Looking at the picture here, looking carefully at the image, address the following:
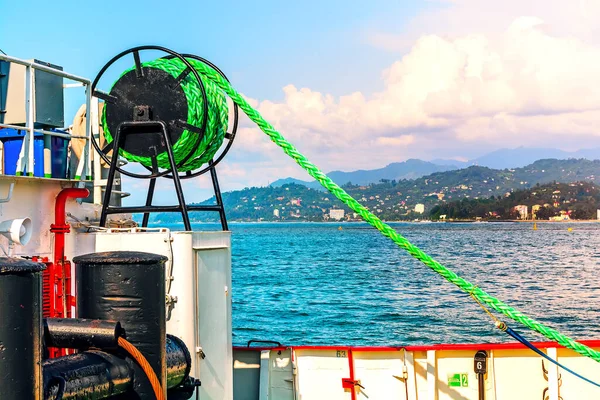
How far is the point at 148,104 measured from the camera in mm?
8273

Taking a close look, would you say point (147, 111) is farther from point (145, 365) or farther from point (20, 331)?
point (20, 331)

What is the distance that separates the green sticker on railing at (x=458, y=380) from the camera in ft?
33.6

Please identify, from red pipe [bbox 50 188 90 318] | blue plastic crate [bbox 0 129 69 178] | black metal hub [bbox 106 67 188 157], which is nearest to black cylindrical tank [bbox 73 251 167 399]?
blue plastic crate [bbox 0 129 69 178]

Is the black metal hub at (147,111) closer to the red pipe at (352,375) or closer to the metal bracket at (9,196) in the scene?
the metal bracket at (9,196)

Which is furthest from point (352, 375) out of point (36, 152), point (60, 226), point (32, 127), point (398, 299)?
point (398, 299)

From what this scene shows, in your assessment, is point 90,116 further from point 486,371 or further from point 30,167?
point 486,371

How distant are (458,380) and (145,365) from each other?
20.5ft

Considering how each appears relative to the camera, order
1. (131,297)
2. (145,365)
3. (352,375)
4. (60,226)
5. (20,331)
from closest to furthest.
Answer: (20,331) < (145,365) < (131,297) < (60,226) < (352,375)

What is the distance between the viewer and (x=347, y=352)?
1045cm

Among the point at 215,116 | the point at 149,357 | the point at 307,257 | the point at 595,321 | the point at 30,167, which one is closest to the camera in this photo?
the point at 149,357

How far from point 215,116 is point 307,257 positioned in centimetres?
8025

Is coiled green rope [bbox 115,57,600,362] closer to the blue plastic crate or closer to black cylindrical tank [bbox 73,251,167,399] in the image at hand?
the blue plastic crate

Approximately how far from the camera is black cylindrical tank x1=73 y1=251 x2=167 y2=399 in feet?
17.5

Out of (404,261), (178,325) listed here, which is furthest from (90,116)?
(404,261)
